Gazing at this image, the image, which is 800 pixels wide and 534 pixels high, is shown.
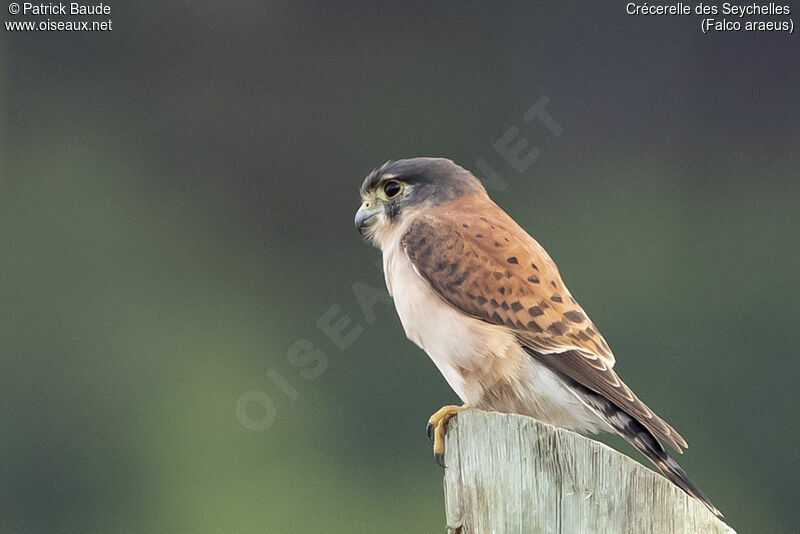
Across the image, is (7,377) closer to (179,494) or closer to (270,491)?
(179,494)

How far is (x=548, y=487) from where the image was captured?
1.83 m

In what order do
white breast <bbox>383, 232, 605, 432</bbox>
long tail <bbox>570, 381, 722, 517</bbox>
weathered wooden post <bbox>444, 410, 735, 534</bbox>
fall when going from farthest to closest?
white breast <bbox>383, 232, 605, 432</bbox>, long tail <bbox>570, 381, 722, 517</bbox>, weathered wooden post <bbox>444, 410, 735, 534</bbox>

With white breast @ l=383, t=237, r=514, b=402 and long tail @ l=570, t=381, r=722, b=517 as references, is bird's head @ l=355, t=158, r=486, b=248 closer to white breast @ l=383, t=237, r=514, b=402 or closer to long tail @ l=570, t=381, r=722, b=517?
white breast @ l=383, t=237, r=514, b=402

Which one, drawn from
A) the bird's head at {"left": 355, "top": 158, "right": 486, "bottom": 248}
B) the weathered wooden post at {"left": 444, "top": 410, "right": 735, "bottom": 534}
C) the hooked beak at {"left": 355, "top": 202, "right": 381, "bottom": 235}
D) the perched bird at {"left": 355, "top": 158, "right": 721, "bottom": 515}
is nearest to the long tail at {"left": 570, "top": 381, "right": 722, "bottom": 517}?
the perched bird at {"left": 355, "top": 158, "right": 721, "bottom": 515}

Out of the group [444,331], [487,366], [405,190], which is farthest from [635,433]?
[405,190]

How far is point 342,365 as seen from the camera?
6598mm

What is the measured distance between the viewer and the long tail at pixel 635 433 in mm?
2172

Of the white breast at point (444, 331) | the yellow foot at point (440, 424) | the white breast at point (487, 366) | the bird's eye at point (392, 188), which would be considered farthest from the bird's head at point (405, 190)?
the yellow foot at point (440, 424)

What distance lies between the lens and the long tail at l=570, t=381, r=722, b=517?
2.17 meters

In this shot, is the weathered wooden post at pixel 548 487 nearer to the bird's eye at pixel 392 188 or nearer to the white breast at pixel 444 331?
the white breast at pixel 444 331

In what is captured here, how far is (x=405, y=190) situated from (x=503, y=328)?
1.78 feet

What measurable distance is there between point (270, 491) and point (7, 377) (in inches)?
76.8

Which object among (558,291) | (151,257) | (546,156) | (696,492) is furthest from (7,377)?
(696,492)

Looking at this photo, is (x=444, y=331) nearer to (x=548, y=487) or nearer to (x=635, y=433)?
(x=635, y=433)
